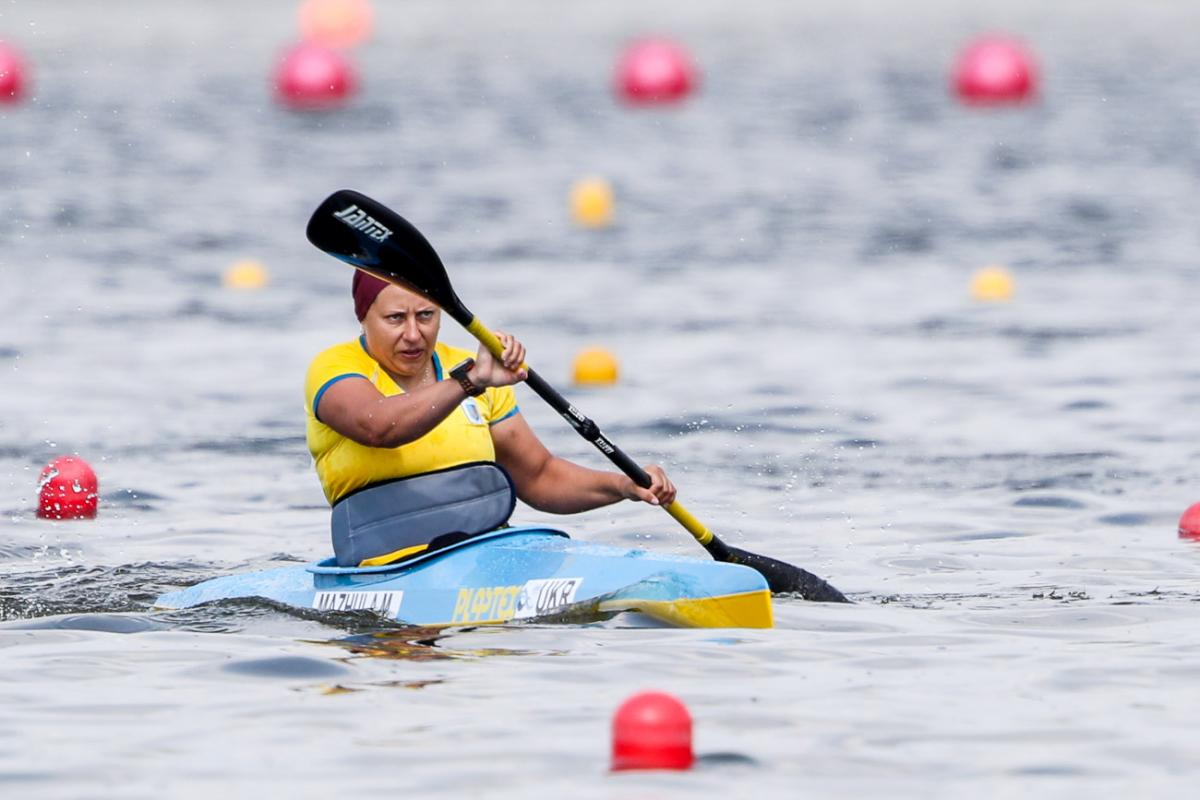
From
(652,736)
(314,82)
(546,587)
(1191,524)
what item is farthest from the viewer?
(314,82)

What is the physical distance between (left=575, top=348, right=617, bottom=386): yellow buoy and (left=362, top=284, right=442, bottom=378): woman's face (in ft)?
19.0

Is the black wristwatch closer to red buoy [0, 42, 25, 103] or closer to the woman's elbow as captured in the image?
the woman's elbow

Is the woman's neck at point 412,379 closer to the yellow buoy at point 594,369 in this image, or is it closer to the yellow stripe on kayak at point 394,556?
the yellow stripe on kayak at point 394,556

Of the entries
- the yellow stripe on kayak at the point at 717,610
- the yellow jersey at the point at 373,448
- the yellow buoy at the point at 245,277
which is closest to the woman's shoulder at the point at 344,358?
the yellow jersey at the point at 373,448

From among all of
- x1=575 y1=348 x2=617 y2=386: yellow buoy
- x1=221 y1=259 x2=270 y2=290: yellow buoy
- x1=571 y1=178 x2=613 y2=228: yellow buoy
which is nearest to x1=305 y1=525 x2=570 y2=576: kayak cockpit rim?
x1=575 y1=348 x2=617 y2=386: yellow buoy

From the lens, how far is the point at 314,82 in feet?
94.1

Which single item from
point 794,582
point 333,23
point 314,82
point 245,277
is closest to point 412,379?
point 794,582

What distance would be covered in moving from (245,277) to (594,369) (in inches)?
173

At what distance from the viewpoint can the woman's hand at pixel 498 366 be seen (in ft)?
21.5

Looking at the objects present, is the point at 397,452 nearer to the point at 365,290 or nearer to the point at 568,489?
the point at 365,290

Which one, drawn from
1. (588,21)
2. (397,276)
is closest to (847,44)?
(588,21)

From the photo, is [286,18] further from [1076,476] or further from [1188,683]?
[1188,683]

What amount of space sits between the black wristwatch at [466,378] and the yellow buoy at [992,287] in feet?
31.0

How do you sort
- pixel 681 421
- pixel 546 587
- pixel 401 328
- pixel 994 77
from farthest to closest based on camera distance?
1. pixel 994 77
2. pixel 681 421
3. pixel 401 328
4. pixel 546 587
